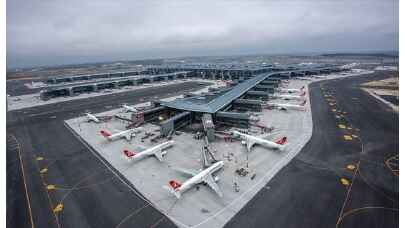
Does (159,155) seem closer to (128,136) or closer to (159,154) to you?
(159,154)

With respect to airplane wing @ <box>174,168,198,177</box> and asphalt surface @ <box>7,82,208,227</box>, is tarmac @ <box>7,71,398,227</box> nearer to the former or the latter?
asphalt surface @ <box>7,82,208,227</box>

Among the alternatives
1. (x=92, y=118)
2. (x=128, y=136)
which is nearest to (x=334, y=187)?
(x=128, y=136)

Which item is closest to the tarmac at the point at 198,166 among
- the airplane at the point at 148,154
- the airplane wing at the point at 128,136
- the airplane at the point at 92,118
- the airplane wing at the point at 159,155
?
the airplane wing at the point at 159,155

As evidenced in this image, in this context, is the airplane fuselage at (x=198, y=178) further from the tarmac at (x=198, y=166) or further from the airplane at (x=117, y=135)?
the airplane at (x=117, y=135)

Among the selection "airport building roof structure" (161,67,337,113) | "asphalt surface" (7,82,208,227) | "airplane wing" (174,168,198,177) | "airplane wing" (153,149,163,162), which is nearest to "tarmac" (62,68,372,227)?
"airplane wing" (153,149,163,162)

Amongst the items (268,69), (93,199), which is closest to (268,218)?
(93,199)
